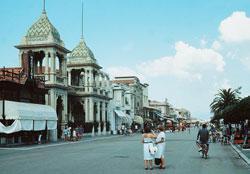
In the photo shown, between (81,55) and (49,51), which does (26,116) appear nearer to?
(49,51)

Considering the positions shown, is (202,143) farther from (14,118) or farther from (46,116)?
(46,116)

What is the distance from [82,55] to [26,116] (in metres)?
30.3

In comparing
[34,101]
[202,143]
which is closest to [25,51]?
[34,101]

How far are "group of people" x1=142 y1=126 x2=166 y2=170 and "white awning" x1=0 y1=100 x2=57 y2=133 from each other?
2179 centimetres

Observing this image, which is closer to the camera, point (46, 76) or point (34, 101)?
point (34, 101)

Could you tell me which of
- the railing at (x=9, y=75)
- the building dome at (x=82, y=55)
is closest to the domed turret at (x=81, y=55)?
the building dome at (x=82, y=55)

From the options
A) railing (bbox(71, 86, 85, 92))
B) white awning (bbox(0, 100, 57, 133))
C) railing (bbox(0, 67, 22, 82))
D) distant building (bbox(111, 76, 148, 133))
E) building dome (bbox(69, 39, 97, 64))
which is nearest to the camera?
white awning (bbox(0, 100, 57, 133))

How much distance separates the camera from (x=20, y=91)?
42.7 meters

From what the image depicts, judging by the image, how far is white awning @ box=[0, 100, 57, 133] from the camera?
37.7 metres

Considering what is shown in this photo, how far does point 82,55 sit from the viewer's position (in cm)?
6856

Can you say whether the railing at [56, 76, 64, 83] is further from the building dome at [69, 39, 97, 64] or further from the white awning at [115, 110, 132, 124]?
the white awning at [115, 110, 132, 124]

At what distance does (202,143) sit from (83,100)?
4588cm

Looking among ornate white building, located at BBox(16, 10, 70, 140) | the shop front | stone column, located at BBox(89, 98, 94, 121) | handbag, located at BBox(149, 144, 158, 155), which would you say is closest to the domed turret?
stone column, located at BBox(89, 98, 94, 121)

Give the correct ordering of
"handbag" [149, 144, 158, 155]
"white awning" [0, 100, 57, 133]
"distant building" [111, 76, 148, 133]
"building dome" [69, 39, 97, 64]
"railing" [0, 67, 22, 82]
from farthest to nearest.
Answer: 1. "distant building" [111, 76, 148, 133]
2. "building dome" [69, 39, 97, 64]
3. "railing" [0, 67, 22, 82]
4. "white awning" [0, 100, 57, 133]
5. "handbag" [149, 144, 158, 155]
